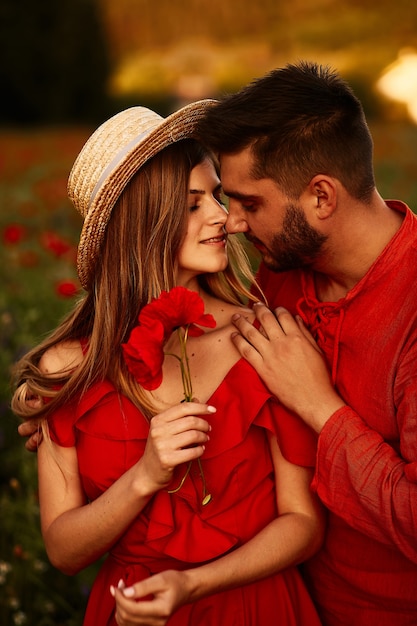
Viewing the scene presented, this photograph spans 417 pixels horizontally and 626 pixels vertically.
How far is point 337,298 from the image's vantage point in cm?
216

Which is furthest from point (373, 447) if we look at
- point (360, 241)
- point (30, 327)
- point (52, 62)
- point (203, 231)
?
point (52, 62)

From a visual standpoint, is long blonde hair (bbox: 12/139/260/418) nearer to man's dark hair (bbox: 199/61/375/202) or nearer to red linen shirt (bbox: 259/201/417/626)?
man's dark hair (bbox: 199/61/375/202)

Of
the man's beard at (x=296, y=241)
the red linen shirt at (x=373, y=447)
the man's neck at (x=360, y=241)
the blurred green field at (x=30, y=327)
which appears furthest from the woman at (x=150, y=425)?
the blurred green field at (x=30, y=327)

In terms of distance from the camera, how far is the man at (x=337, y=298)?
1899mm

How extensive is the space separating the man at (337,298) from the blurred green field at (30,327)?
125 centimetres

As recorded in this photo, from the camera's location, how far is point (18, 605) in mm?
2926

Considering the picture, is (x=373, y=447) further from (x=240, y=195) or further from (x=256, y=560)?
(x=240, y=195)

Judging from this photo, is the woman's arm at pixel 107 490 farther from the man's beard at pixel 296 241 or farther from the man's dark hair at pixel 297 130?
the man's dark hair at pixel 297 130

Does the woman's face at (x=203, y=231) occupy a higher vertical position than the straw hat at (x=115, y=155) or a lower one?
lower

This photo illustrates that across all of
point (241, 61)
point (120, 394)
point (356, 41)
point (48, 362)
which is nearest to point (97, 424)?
point (120, 394)

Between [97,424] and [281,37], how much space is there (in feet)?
45.1

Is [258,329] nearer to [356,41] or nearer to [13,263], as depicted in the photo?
[13,263]

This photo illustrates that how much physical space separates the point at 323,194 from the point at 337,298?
315 mm

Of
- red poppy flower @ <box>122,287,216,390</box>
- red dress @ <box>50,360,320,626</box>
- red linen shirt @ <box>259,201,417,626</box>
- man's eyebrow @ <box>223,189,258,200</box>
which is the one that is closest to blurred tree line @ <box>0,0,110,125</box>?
man's eyebrow @ <box>223,189,258,200</box>
